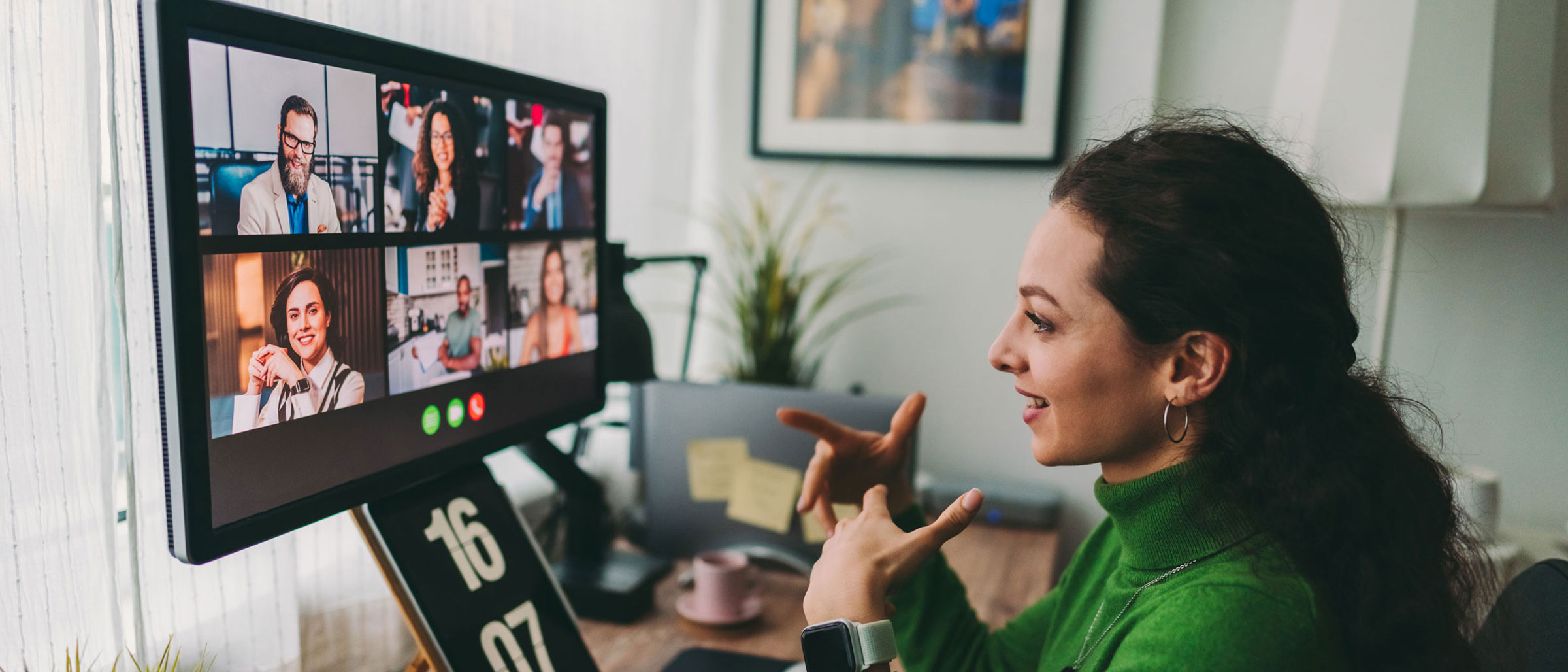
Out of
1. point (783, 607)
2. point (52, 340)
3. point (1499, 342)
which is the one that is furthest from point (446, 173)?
point (1499, 342)

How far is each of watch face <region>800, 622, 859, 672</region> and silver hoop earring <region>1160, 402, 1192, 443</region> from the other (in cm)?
33

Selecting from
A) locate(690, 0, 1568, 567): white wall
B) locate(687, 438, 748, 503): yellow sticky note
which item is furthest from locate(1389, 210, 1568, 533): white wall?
locate(687, 438, 748, 503): yellow sticky note

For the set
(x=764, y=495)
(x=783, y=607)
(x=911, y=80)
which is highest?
(x=911, y=80)

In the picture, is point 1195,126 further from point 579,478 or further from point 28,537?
point 28,537

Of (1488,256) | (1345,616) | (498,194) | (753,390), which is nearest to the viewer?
(1345,616)

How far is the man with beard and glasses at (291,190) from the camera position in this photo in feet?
2.23

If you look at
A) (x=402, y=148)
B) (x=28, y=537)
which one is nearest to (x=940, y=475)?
(x=402, y=148)

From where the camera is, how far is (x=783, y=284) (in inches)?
72.3

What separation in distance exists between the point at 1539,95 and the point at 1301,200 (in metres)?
0.89

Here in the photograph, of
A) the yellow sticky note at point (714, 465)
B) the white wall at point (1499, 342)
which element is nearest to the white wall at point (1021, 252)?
the white wall at point (1499, 342)

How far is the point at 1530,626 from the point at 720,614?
0.91 meters

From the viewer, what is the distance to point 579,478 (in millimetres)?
1280

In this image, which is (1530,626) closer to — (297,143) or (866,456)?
(866,456)

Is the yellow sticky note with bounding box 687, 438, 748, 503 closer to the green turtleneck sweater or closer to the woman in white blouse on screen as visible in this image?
the green turtleneck sweater
